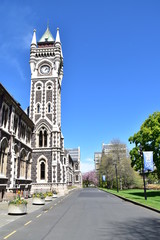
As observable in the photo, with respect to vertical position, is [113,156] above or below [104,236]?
above

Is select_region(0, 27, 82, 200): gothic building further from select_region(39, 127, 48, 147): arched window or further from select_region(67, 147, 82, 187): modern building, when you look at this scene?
select_region(67, 147, 82, 187): modern building

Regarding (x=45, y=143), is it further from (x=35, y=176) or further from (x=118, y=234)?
(x=118, y=234)

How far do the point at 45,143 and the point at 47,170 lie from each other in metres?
4.85

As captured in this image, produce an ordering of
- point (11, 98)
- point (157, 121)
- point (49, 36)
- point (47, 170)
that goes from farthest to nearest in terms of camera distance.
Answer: point (49, 36) < point (47, 170) < point (157, 121) < point (11, 98)

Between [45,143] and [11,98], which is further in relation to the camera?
[45,143]

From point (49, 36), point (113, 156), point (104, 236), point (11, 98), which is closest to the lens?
point (104, 236)

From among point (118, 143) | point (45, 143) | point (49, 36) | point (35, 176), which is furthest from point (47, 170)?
point (49, 36)

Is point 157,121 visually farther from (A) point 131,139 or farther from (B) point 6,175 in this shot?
(B) point 6,175

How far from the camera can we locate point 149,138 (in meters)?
33.6

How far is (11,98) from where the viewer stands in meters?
26.3

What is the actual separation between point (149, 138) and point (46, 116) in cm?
1935

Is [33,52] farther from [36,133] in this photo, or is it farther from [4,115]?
[4,115]

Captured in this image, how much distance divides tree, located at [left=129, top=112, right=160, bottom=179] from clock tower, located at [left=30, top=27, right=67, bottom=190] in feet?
43.7

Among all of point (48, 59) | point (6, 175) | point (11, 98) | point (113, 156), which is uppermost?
point (48, 59)
